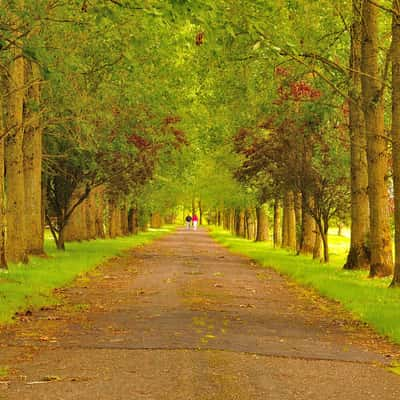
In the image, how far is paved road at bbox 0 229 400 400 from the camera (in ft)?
26.1

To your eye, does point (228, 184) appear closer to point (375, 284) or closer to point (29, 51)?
point (375, 284)

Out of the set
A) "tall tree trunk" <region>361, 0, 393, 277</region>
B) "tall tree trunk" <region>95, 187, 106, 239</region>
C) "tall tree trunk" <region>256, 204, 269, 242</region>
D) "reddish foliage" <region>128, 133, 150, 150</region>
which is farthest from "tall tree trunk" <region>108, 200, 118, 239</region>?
"tall tree trunk" <region>361, 0, 393, 277</region>

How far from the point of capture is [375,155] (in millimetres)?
22812

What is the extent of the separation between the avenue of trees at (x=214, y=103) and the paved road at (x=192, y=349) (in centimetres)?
404

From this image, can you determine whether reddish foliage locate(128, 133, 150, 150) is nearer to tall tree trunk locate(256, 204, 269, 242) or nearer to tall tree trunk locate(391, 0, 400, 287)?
tall tree trunk locate(391, 0, 400, 287)

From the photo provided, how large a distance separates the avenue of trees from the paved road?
4.04 meters

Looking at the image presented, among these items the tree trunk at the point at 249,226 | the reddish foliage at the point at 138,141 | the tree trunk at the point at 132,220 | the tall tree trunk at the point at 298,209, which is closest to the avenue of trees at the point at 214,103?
the reddish foliage at the point at 138,141

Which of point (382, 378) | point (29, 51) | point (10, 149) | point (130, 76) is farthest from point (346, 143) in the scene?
point (382, 378)

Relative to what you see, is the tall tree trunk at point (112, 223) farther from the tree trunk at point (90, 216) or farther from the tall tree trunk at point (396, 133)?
the tall tree trunk at point (396, 133)

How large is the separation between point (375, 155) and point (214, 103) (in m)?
14.2

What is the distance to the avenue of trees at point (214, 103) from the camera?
16656 millimetres

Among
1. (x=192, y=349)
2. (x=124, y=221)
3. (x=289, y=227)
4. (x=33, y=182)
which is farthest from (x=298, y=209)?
(x=192, y=349)

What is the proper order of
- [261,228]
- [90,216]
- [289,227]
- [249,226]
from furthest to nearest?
[249,226], [261,228], [90,216], [289,227]

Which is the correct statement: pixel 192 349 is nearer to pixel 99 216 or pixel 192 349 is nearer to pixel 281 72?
pixel 281 72
